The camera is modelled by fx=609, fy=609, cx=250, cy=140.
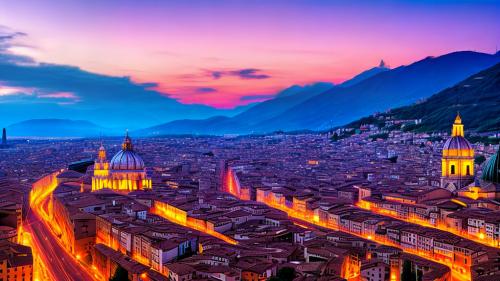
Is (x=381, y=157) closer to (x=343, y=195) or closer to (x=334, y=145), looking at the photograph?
(x=334, y=145)

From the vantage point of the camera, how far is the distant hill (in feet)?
349

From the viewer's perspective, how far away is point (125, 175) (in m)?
63.0

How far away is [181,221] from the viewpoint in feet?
151

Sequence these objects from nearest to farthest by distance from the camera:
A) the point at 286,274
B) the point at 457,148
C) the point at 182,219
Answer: the point at 286,274 < the point at 182,219 < the point at 457,148

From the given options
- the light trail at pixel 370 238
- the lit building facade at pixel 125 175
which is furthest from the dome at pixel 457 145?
the lit building facade at pixel 125 175

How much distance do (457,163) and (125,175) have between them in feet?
107

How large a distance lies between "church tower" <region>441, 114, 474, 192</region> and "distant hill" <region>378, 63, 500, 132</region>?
46.4 metres

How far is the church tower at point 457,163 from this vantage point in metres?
50.9

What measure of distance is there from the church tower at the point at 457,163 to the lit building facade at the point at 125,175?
29.7 metres

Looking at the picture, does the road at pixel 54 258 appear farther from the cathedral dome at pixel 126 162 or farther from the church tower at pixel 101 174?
the cathedral dome at pixel 126 162

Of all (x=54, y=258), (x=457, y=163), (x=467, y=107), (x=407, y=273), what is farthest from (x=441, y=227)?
(x=467, y=107)

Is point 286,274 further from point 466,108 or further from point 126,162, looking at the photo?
point 466,108

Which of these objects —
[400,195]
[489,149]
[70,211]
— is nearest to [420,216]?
[400,195]

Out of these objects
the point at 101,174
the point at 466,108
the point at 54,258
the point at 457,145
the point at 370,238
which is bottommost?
the point at 54,258
